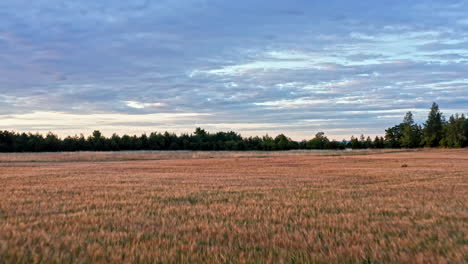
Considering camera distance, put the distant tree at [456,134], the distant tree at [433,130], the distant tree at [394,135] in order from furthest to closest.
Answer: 1. the distant tree at [394,135]
2. the distant tree at [433,130]
3. the distant tree at [456,134]

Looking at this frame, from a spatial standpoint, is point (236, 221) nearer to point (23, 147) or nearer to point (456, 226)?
point (456, 226)

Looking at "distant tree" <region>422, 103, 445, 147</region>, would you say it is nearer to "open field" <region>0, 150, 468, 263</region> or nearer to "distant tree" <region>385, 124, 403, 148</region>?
"distant tree" <region>385, 124, 403, 148</region>

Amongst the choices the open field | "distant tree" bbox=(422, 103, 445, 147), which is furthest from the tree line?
the open field

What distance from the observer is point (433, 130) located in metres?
143

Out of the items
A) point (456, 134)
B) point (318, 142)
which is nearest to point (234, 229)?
point (456, 134)

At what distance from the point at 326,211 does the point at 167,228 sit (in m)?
4.52

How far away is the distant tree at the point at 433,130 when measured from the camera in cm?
14100

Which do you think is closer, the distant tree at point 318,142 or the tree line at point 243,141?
the tree line at point 243,141

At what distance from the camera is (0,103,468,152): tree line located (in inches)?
5089

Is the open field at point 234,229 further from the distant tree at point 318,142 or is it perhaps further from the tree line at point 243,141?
the distant tree at point 318,142

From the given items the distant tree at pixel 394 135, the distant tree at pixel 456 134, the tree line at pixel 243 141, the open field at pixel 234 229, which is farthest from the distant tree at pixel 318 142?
the open field at pixel 234 229

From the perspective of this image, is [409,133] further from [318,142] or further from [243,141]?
[243,141]

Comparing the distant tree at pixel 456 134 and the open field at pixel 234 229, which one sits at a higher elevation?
the distant tree at pixel 456 134

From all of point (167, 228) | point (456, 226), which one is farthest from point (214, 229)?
point (456, 226)
